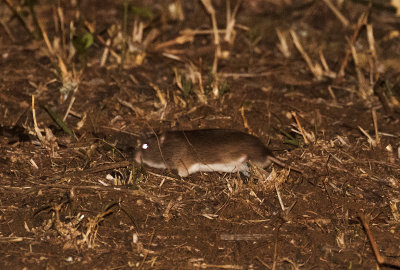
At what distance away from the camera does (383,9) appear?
7.02m

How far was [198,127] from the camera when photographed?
5.11 m

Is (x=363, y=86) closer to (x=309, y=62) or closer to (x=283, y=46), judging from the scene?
(x=309, y=62)

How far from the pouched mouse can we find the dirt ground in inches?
3.9

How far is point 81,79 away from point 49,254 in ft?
8.09

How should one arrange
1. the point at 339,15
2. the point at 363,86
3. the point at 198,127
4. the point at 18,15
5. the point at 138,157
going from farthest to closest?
1. the point at 339,15
2. the point at 18,15
3. the point at 363,86
4. the point at 198,127
5. the point at 138,157

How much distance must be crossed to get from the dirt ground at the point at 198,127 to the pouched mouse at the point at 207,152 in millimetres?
100

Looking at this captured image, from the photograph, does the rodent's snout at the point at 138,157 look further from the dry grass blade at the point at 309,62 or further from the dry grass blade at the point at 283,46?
the dry grass blade at the point at 283,46

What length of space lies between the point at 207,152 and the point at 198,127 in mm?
763

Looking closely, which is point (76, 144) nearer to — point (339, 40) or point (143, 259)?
point (143, 259)

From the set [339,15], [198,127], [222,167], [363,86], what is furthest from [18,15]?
[339,15]

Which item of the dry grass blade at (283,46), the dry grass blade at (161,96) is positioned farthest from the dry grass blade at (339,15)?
the dry grass blade at (161,96)

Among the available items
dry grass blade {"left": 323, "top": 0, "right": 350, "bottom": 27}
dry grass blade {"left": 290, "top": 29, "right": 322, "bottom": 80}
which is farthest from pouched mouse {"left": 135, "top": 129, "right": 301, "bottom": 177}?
dry grass blade {"left": 323, "top": 0, "right": 350, "bottom": 27}

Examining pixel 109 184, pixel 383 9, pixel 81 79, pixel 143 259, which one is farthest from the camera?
pixel 383 9

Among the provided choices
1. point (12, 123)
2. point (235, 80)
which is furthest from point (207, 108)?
point (12, 123)
